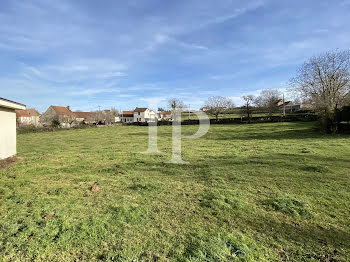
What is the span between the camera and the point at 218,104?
129 ft

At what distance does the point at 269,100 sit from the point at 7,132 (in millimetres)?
41977

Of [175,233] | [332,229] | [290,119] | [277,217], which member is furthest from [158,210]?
[290,119]

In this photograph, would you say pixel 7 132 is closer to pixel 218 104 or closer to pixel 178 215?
pixel 178 215

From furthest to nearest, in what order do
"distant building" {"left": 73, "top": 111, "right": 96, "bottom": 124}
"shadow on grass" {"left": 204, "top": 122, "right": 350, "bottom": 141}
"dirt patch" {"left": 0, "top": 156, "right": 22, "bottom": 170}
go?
"distant building" {"left": 73, "top": 111, "right": 96, "bottom": 124} < "shadow on grass" {"left": 204, "top": 122, "right": 350, "bottom": 141} < "dirt patch" {"left": 0, "top": 156, "right": 22, "bottom": 170}

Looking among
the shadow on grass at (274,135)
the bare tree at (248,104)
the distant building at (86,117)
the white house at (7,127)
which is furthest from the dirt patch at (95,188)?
the distant building at (86,117)

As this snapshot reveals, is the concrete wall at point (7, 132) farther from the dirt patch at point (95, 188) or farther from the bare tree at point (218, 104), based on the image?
the bare tree at point (218, 104)

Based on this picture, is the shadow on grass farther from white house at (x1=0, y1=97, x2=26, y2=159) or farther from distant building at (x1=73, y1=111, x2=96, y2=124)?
distant building at (x1=73, y1=111, x2=96, y2=124)

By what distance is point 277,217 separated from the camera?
2982 millimetres

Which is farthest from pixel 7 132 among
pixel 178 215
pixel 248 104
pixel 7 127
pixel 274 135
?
pixel 248 104

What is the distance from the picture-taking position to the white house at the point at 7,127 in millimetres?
6519

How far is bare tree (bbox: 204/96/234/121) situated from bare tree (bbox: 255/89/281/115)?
20.9 feet

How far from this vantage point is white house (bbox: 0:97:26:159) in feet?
21.4

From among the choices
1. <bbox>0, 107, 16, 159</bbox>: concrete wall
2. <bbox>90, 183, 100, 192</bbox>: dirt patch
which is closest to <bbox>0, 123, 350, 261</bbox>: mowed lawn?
<bbox>90, 183, 100, 192</bbox>: dirt patch

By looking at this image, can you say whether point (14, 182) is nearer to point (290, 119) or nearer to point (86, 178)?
point (86, 178)
